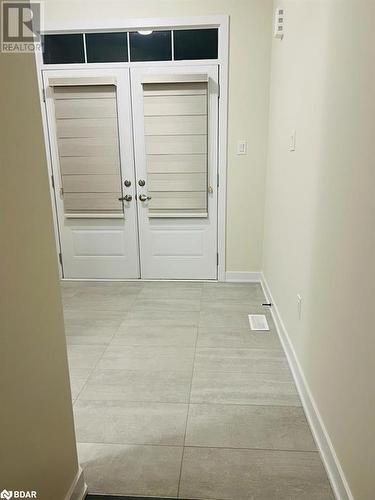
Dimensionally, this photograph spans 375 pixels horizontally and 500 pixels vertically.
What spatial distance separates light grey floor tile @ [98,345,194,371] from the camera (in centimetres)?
219

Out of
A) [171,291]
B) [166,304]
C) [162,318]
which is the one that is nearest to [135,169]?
[171,291]

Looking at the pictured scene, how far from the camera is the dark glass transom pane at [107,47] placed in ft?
10.8

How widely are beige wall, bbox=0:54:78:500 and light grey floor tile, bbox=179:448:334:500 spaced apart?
54cm

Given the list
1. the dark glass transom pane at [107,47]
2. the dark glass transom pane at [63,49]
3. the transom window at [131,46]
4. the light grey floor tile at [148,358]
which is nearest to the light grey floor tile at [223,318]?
the light grey floor tile at [148,358]

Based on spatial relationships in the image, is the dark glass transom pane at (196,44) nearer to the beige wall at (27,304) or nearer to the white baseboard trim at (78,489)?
the beige wall at (27,304)

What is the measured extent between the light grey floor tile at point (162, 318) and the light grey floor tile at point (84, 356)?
1.38 feet

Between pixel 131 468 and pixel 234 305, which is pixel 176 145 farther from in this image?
pixel 131 468

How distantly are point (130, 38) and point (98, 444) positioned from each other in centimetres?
335

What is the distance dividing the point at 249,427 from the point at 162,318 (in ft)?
4.42

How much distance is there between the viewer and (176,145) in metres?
3.42

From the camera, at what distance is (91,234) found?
3.75 meters

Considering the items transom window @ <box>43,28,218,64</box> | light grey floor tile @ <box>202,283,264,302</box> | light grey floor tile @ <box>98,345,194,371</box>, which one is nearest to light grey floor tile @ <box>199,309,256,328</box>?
light grey floor tile @ <box>202,283,264,302</box>

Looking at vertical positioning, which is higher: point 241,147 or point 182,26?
point 182,26

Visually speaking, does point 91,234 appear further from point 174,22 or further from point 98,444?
point 98,444
